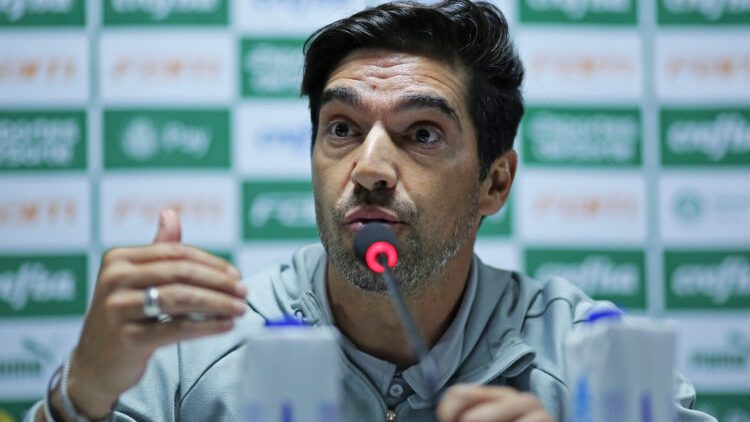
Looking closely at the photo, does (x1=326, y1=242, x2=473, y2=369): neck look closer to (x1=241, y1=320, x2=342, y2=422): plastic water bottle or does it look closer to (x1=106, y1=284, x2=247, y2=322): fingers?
(x1=106, y1=284, x2=247, y2=322): fingers

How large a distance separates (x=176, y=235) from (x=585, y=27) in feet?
6.43

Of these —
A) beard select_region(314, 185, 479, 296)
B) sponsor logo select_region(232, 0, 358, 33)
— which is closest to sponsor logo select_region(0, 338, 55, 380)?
sponsor logo select_region(232, 0, 358, 33)

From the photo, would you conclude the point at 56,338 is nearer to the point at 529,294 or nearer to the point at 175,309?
the point at 529,294

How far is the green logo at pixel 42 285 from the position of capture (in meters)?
2.46

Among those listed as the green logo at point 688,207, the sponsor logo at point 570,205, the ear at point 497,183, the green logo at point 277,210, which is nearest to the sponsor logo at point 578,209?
the sponsor logo at point 570,205

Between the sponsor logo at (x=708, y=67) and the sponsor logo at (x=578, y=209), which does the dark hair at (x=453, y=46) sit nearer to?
the sponsor logo at (x=578, y=209)

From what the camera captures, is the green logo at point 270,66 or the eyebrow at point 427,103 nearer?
the eyebrow at point 427,103

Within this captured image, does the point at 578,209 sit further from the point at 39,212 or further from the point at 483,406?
the point at 483,406

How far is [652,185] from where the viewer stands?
2605 mm

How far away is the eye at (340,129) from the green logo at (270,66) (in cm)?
110

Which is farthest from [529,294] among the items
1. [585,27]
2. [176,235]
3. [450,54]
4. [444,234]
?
[585,27]

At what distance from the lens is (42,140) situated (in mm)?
2518

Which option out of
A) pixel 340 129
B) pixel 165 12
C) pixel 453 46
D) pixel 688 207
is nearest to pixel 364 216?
pixel 340 129

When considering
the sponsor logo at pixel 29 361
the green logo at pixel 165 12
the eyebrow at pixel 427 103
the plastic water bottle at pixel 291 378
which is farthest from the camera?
the green logo at pixel 165 12
